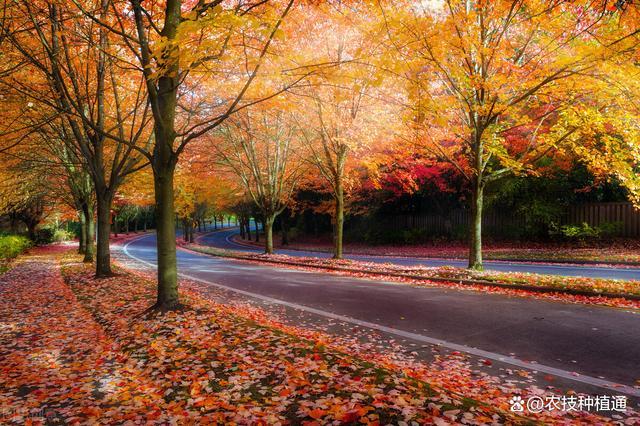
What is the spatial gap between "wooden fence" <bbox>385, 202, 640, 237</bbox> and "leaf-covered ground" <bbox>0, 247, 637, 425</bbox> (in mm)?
21698

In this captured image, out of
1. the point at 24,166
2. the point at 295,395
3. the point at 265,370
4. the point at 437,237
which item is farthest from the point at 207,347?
the point at 437,237

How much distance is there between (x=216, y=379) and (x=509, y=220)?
Answer: 25967 millimetres

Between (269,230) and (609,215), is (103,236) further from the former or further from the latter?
(609,215)

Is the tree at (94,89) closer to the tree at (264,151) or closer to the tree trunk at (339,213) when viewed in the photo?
the tree at (264,151)

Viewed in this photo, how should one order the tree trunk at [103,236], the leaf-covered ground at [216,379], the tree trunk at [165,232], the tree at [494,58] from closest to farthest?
the leaf-covered ground at [216,379] → the tree trunk at [165,232] → the tree at [494,58] → the tree trunk at [103,236]

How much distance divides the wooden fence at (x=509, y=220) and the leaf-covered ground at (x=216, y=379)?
21.7m

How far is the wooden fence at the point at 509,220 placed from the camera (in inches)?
854

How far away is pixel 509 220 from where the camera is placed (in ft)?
87.7

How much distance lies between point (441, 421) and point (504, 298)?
23.6 feet

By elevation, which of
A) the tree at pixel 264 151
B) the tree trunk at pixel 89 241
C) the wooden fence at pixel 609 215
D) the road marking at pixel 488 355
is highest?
the tree at pixel 264 151

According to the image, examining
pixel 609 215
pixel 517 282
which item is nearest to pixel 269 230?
pixel 517 282

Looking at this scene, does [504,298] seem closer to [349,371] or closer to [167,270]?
[349,371]

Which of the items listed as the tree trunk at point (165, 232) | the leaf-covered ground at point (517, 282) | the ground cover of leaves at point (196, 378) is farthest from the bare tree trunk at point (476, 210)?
the tree trunk at point (165, 232)

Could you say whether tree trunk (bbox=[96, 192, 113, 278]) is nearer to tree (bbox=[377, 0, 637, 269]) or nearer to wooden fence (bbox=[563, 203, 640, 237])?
tree (bbox=[377, 0, 637, 269])
